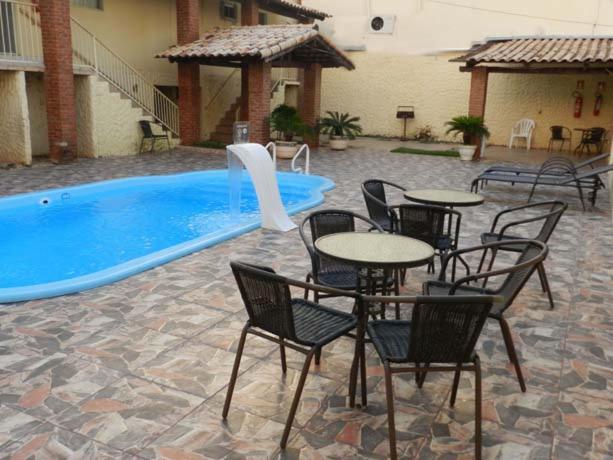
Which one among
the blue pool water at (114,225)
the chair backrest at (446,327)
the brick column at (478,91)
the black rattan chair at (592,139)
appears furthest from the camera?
the black rattan chair at (592,139)

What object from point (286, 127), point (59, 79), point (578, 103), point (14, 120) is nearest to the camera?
point (14, 120)

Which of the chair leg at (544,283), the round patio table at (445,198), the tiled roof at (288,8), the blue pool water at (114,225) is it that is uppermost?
the tiled roof at (288,8)

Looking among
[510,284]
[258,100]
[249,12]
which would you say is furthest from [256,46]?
[510,284]

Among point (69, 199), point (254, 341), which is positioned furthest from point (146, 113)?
point (254, 341)

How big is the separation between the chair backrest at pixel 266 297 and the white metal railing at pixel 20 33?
36.9 feet

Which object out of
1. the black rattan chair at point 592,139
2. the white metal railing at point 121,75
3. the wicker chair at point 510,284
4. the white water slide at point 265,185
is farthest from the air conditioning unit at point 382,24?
the wicker chair at point 510,284

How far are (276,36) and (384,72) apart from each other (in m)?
7.85

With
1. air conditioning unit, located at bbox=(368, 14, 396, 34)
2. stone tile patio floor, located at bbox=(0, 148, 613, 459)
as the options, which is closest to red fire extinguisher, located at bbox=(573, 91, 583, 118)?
air conditioning unit, located at bbox=(368, 14, 396, 34)

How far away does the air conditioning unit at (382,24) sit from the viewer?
2195 centimetres

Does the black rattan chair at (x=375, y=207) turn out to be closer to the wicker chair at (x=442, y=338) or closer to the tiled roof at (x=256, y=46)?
the wicker chair at (x=442, y=338)

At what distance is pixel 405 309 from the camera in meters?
4.98

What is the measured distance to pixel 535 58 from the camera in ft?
46.7

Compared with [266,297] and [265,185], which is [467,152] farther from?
[266,297]

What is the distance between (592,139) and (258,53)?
1053 centimetres
